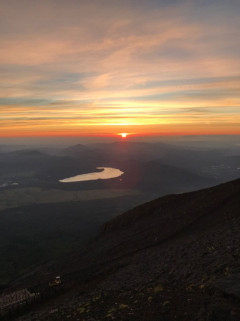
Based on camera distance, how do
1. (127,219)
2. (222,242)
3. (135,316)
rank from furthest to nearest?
(127,219) < (222,242) < (135,316)

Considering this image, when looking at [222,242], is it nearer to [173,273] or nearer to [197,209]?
[173,273]

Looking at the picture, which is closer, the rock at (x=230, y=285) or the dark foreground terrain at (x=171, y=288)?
the rock at (x=230, y=285)

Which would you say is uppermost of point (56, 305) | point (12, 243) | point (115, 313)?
point (115, 313)

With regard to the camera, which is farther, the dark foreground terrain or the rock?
the dark foreground terrain

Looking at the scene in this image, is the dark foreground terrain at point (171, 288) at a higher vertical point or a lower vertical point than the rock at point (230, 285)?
lower

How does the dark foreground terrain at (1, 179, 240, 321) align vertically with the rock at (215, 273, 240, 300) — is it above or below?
below

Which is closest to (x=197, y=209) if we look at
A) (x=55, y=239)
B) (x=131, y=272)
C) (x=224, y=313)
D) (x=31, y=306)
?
(x=131, y=272)

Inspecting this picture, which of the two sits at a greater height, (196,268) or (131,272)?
(196,268)

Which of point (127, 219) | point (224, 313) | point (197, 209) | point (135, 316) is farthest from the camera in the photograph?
point (127, 219)

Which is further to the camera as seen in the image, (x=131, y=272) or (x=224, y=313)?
(x=131, y=272)

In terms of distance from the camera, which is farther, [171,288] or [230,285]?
[171,288]

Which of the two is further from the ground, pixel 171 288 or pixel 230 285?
pixel 230 285
